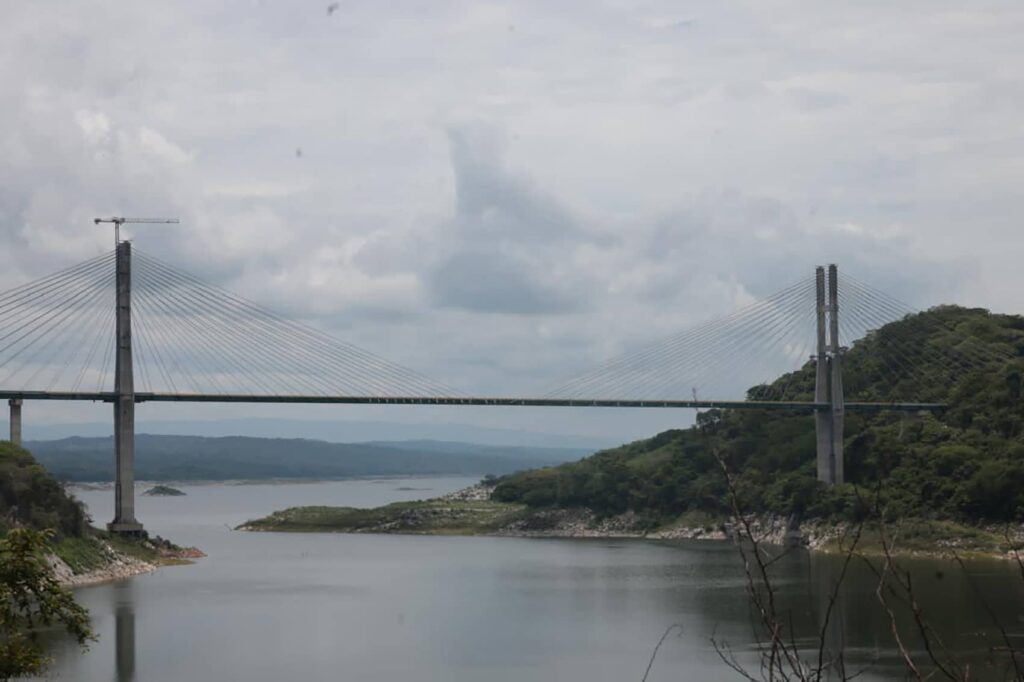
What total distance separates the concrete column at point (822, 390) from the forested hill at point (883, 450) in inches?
38.8

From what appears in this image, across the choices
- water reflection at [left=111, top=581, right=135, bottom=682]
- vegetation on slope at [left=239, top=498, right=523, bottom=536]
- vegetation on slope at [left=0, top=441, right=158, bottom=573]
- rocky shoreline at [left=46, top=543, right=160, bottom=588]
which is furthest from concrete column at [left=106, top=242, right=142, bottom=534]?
vegetation on slope at [left=239, top=498, right=523, bottom=536]

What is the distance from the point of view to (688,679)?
967 inches

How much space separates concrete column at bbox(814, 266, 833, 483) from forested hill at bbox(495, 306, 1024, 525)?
99 cm

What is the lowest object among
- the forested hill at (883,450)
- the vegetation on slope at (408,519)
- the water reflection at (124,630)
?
the vegetation on slope at (408,519)

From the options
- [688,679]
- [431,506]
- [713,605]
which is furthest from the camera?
[431,506]

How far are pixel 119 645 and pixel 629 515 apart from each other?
4398cm

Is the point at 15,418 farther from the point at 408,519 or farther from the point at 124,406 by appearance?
the point at 408,519

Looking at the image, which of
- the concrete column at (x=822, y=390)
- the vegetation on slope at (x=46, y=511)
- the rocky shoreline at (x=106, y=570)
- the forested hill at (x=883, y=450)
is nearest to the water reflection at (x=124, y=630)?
the rocky shoreline at (x=106, y=570)

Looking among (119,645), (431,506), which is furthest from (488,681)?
(431,506)

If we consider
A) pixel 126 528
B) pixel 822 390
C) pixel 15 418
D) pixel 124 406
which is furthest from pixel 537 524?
pixel 15 418

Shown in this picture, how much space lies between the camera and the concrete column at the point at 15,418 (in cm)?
4741

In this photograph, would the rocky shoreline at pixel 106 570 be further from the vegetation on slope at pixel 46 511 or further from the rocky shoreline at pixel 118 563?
the vegetation on slope at pixel 46 511

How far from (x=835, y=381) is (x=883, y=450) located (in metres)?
3.55

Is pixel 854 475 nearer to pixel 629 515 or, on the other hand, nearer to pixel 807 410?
pixel 807 410
